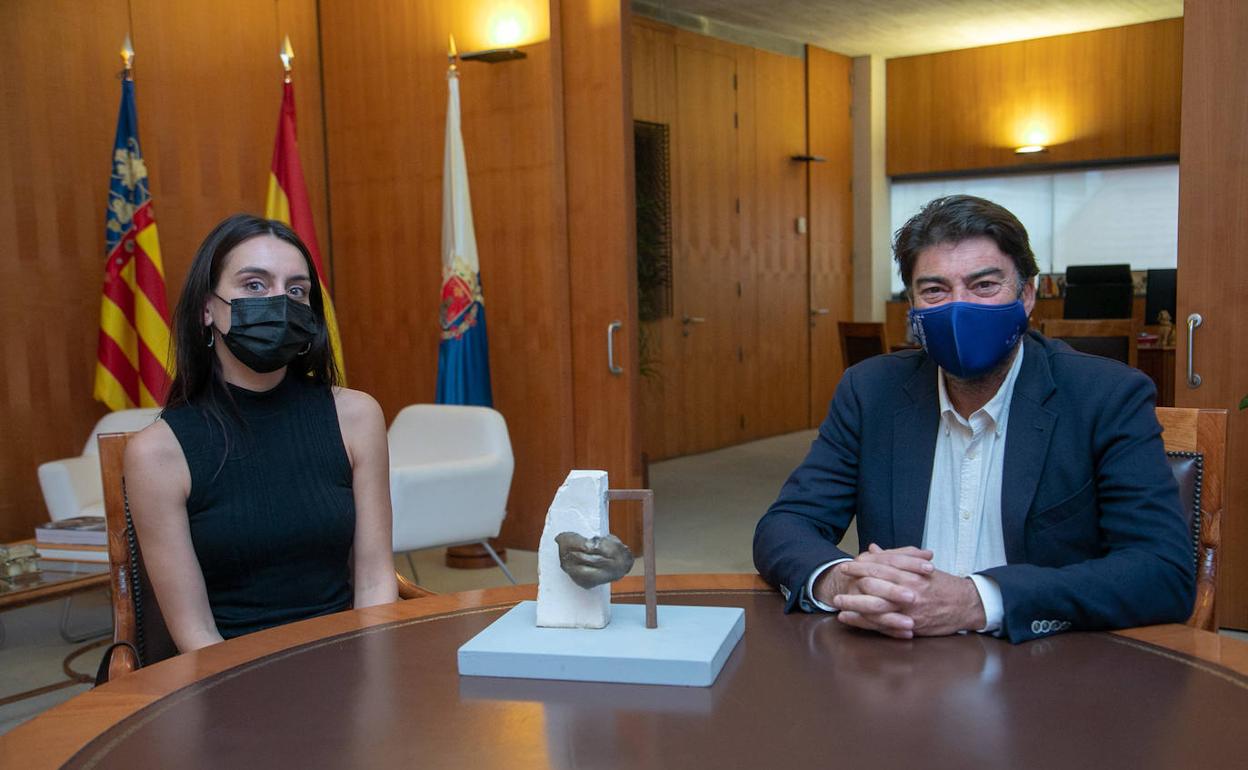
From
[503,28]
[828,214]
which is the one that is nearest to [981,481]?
[503,28]

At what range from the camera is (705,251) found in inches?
333

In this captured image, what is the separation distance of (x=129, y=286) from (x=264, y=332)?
3057mm

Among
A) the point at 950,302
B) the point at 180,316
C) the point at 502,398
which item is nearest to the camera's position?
the point at 950,302

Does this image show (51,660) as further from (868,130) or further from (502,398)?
(868,130)

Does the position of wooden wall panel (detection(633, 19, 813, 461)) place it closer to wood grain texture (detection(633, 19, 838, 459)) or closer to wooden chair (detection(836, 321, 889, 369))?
wood grain texture (detection(633, 19, 838, 459))

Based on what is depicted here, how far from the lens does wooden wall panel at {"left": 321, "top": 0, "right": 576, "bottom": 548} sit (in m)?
5.04

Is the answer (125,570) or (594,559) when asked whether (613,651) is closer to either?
(594,559)

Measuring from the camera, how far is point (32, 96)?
4.47 meters

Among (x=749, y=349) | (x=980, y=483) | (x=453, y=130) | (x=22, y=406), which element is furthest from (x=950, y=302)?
(x=749, y=349)

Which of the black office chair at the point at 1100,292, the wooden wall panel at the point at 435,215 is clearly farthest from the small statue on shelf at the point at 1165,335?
the wooden wall panel at the point at 435,215

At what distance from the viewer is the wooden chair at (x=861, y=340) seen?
688 centimetres

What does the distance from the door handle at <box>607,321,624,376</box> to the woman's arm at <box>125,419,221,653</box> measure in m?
3.14

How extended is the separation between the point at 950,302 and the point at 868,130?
9045 millimetres

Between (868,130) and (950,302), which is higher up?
(868,130)
